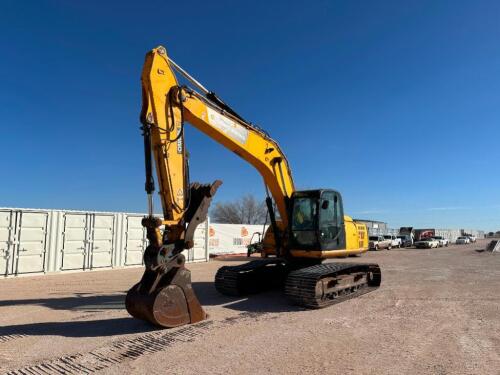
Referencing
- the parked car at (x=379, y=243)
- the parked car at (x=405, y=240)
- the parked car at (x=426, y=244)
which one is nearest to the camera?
the parked car at (x=379, y=243)

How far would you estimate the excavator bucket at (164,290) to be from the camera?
6473 millimetres

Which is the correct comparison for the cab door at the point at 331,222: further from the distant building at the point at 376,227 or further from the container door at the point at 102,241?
the distant building at the point at 376,227

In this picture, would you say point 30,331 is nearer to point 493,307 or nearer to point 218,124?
point 218,124

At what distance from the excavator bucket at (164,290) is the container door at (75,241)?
10.4m

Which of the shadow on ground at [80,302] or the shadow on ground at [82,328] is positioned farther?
the shadow on ground at [80,302]

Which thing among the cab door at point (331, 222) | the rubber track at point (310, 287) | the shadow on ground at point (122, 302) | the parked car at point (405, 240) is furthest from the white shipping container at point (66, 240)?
the parked car at point (405, 240)

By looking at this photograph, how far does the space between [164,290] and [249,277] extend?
13.7 feet

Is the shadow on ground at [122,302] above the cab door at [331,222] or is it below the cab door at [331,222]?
below

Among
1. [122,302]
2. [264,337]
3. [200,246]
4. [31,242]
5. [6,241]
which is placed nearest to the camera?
[264,337]

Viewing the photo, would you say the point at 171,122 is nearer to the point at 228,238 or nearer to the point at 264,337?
the point at 264,337

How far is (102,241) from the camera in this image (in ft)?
55.7

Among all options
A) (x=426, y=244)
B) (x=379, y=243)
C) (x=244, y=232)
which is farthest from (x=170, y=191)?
(x=426, y=244)

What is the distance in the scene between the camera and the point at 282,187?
10.5 meters

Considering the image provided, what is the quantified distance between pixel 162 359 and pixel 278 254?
5817 mm
